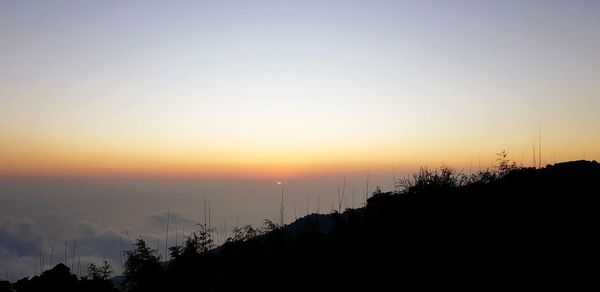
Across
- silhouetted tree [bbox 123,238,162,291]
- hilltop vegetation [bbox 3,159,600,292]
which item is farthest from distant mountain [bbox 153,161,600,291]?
silhouetted tree [bbox 123,238,162,291]

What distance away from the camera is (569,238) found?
13305 millimetres

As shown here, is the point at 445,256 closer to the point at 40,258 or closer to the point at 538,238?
the point at 538,238

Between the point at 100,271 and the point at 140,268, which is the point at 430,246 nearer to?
the point at 140,268

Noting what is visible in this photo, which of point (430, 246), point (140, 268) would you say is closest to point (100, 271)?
point (140, 268)

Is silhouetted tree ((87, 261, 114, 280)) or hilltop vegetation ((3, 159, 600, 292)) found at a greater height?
hilltop vegetation ((3, 159, 600, 292))

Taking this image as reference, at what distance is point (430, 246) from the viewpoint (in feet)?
47.5

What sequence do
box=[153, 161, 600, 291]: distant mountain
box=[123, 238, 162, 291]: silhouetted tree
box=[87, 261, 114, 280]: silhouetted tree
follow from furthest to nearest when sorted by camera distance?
box=[87, 261, 114, 280]: silhouetted tree, box=[123, 238, 162, 291]: silhouetted tree, box=[153, 161, 600, 291]: distant mountain

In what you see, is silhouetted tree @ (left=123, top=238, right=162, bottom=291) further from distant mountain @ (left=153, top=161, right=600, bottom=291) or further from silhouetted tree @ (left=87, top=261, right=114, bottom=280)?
silhouetted tree @ (left=87, top=261, right=114, bottom=280)

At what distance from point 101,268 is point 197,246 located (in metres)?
5.65

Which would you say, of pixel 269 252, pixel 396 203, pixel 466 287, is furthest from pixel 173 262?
pixel 466 287

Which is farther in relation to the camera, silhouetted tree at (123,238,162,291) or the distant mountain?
silhouetted tree at (123,238,162,291)

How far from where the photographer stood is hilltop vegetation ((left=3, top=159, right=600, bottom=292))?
12844mm

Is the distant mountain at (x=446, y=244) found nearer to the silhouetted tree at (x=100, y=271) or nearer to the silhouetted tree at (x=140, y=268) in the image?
the silhouetted tree at (x=140, y=268)

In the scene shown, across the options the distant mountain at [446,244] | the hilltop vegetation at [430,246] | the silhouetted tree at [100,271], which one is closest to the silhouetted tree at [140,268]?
the hilltop vegetation at [430,246]
